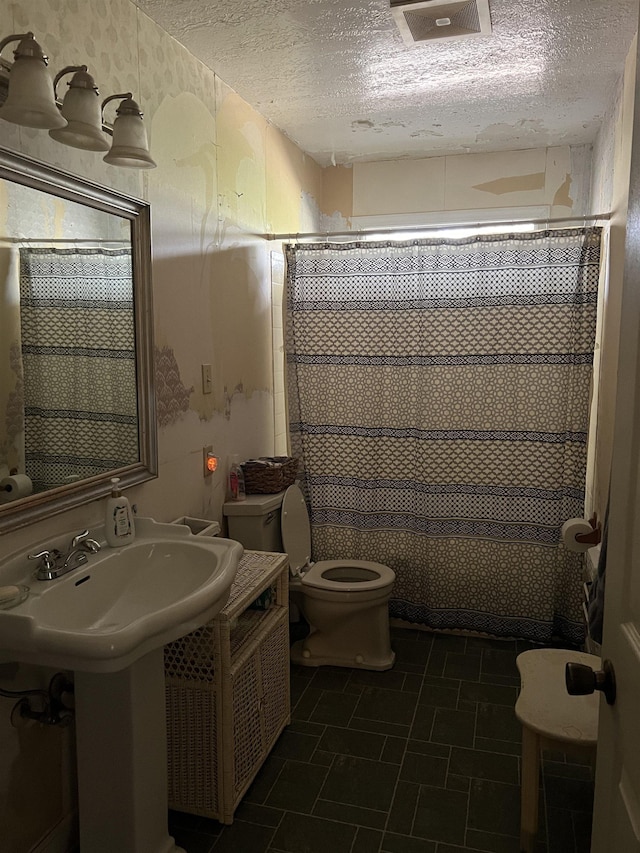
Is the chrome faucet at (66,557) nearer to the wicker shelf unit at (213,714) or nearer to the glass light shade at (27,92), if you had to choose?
the wicker shelf unit at (213,714)

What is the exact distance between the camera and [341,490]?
3.33 meters

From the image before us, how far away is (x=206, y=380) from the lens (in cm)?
262

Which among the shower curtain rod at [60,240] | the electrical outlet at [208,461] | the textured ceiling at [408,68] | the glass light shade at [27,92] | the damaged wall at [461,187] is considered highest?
the textured ceiling at [408,68]

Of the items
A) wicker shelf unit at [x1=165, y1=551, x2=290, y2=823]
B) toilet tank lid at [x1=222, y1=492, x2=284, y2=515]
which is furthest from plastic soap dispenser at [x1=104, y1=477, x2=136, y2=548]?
toilet tank lid at [x1=222, y1=492, x2=284, y2=515]

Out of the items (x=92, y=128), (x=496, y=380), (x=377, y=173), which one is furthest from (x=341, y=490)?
(x=92, y=128)

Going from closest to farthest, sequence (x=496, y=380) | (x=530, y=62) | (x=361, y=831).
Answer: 1. (x=361, y=831)
2. (x=530, y=62)
3. (x=496, y=380)

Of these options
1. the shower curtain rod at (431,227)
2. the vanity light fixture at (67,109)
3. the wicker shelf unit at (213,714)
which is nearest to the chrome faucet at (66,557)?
the wicker shelf unit at (213,714)

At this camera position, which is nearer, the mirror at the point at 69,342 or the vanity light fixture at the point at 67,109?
the vanity light fixture at the point at 67,109

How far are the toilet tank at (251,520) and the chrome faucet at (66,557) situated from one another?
93 cm

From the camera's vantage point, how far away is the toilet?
282cm

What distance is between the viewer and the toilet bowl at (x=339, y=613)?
2.87 metres

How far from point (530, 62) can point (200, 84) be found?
126 centimetres

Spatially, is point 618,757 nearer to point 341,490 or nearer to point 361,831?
point 361,831

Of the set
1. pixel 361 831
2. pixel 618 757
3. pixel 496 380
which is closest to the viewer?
pixel 618 757
